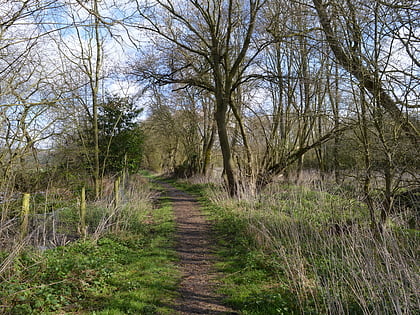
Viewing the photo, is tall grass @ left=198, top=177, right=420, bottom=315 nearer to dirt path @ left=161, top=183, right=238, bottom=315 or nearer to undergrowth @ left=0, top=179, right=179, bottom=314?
dirt path @ left=161, top=183, right=238, bottom=315

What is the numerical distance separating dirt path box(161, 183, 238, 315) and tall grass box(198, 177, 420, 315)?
3.47ft

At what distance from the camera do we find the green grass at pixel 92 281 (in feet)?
12.1

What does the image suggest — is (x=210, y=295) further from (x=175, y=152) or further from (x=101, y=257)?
(x=175, y=152)

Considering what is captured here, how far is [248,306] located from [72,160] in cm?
878

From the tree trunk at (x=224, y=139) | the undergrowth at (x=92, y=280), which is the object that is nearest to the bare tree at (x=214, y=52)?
the tree trunk at (x=224, y=139)

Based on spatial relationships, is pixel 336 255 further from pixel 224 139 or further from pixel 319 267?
pixel 224 139

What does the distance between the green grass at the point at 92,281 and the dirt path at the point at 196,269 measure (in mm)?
220

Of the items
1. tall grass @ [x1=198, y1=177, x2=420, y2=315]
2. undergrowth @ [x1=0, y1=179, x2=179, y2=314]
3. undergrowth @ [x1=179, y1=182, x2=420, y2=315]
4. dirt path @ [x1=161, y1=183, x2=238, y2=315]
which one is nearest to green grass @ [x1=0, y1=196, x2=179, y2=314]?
undergrowth @ [x1=0, y1=179, x2=179, y2=314]

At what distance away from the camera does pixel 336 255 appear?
12.5ft

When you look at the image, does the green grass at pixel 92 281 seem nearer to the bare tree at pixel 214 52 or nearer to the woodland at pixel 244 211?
the woodland at pixel 244 211

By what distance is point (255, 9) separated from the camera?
11156 millimetres

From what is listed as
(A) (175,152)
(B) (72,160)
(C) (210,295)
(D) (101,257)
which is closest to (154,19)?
(B) (72,160)

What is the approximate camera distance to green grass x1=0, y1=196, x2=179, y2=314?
369cm

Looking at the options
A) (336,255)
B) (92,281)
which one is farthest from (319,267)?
(92,281)
